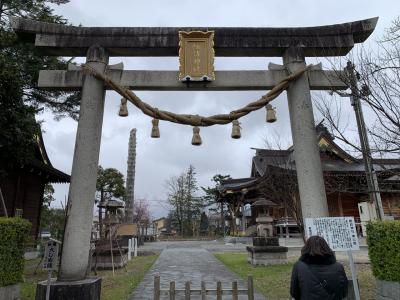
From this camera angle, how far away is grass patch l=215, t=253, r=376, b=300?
26.7 ft

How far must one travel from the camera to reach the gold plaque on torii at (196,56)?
23.2ft

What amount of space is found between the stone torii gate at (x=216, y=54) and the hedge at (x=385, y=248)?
1328 mm

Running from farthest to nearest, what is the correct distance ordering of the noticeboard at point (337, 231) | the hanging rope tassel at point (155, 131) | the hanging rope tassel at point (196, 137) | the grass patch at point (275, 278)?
the grass patch at point (275, 278)
the hanging rope tassel at point (155, 131)
the hanging rope tassel at point (196, 137)
the noticeboard at point (337, 231)

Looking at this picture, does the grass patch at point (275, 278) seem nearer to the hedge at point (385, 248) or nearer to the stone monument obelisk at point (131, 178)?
the hedge at point (385, 248)

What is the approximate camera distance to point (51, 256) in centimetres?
594

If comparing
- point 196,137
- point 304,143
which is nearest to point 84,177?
point 196,137

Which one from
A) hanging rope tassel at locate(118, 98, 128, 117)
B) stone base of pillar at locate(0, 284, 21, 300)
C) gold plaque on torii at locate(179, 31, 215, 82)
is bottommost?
stone base of pillar at locate(0, 284, 21, 300)

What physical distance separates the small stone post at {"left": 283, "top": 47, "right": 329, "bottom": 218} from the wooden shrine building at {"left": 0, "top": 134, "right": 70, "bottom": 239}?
12.8 m

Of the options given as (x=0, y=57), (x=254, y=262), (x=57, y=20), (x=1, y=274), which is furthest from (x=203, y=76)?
(x=254, y=262)

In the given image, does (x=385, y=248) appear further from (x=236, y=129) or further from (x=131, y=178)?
(x=131, y=178)

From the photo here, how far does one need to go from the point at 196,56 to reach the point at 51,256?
507 cm

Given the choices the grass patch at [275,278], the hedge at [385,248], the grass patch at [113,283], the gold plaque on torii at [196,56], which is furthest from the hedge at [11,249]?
the hedge at [385,248]

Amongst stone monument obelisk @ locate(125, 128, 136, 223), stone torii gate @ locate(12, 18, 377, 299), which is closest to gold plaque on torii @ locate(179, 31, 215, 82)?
stone torii gate @ locate(12, 18, 377, 299)

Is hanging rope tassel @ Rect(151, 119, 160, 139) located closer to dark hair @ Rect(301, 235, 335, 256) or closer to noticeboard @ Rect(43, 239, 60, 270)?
noticeboard @ Rect(43, 239, 60, 270)
